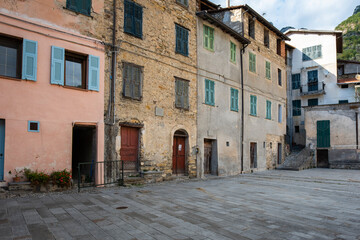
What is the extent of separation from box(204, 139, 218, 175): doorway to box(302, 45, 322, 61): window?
2030 centimetres

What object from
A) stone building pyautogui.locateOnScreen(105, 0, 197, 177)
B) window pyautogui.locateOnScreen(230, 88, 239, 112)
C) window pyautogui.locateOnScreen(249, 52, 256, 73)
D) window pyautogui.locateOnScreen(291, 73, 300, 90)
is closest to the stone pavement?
stone building pyautogui.locateOnScreen(105, 0, 197, 177)

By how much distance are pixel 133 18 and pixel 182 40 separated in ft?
10.2

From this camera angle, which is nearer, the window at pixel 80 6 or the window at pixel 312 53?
the window at pixel 80 6

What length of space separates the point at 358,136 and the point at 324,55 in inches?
427

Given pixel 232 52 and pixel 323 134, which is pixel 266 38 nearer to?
pixel 232 52

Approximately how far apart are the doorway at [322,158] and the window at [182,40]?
16.5 metres

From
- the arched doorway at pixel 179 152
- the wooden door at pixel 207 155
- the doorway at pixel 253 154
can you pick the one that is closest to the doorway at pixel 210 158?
the wooden door at pixel 207 155

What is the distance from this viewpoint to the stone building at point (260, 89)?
1892 centimetres

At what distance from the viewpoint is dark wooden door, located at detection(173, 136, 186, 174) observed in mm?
13750

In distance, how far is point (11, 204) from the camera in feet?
22.8

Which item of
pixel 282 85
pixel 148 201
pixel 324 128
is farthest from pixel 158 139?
pixel 324 128

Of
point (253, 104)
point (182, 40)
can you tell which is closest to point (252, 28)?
point (253, 104)

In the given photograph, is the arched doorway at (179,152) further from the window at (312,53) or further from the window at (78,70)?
the window at (312,53)

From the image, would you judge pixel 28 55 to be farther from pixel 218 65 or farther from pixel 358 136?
pixel 358 136
